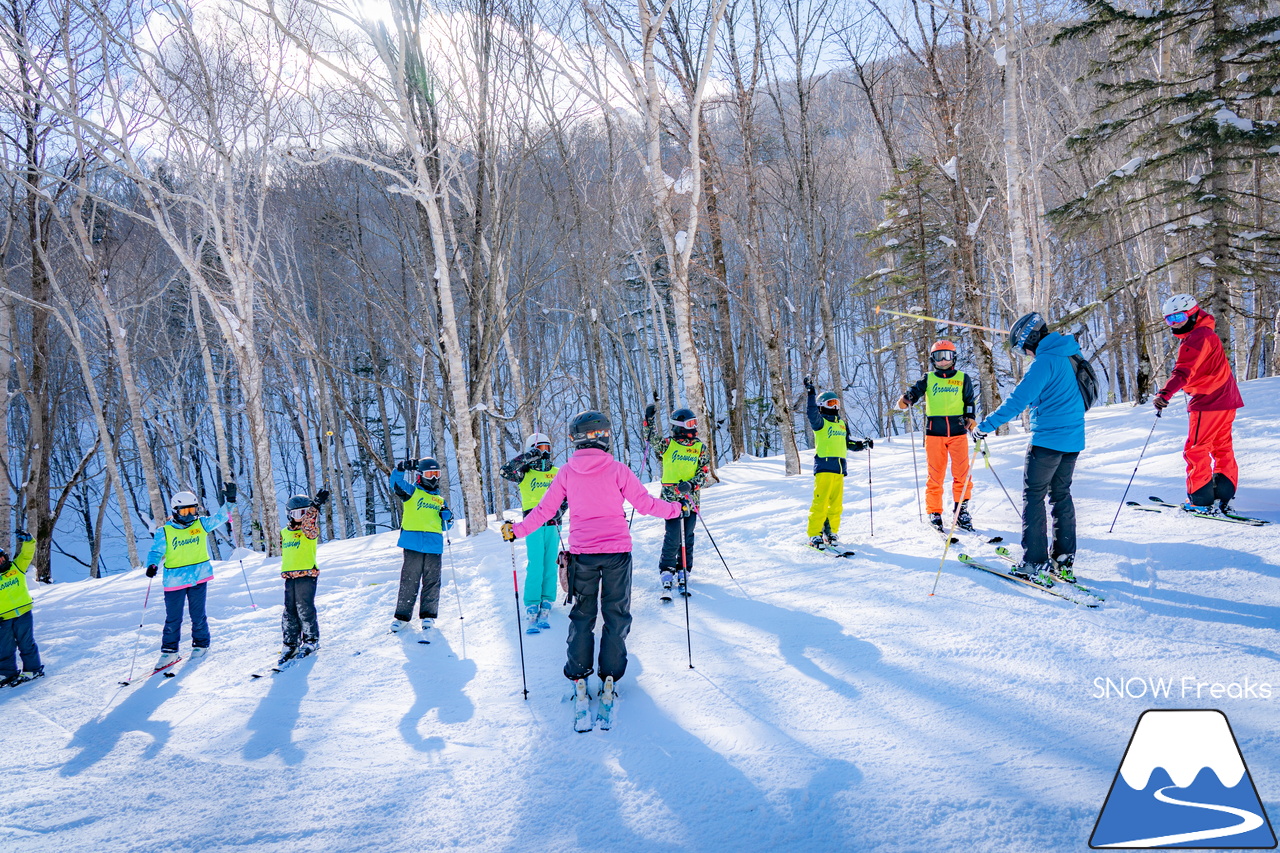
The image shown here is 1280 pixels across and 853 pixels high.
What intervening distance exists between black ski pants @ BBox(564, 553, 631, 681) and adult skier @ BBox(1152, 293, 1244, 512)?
5421 mm

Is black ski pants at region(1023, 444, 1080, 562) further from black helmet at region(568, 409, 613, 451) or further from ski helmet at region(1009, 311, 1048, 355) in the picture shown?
black helmet at region(568, 409, 613, 451)

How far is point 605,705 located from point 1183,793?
282 cm

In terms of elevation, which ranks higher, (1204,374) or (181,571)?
(1204,374)

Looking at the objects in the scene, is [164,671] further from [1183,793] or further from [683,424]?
[1183,793]

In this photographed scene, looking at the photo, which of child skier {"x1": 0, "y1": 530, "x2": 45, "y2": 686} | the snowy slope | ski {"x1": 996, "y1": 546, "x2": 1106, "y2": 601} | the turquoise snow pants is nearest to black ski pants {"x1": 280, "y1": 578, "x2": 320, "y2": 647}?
the snowy slope

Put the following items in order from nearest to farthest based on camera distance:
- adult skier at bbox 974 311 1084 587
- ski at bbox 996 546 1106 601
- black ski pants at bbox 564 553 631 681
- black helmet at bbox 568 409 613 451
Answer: black ski pants at bbox 564 553 631 681 → black helmet at bbox 568 409 613 451 → ski at bbox 996 546 1106 601 → adult skier at bbox 974 311 1084 587

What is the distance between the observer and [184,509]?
609 cm

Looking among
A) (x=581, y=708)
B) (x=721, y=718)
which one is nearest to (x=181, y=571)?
(x=581, y=708)

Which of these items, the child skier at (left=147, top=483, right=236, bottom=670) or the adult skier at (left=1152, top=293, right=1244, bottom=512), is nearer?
the adult skier at (left=1152, top=293, right=1244, bottom=512)

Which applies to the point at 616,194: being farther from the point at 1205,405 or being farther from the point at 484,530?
the point at 1205,405

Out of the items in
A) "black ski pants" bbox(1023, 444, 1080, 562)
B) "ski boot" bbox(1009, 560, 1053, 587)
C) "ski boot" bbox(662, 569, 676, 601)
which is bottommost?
"ski boot" bbox(662, 569, 676, 601)

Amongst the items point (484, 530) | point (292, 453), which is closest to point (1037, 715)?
point (484, 530)

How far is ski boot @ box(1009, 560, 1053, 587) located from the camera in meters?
4.75

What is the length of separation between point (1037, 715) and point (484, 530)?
8496mm
